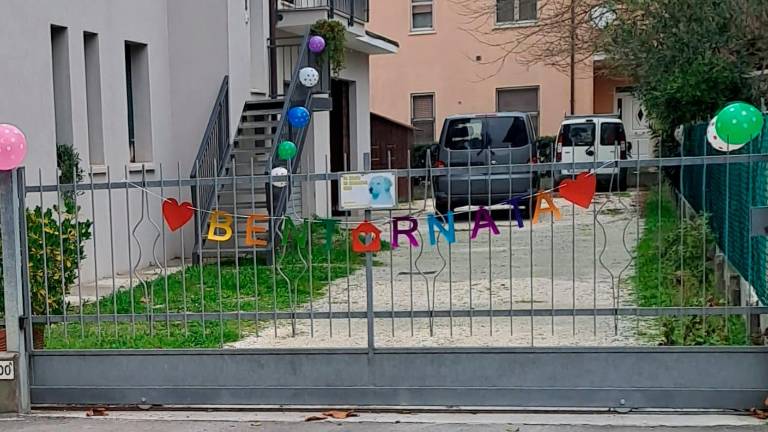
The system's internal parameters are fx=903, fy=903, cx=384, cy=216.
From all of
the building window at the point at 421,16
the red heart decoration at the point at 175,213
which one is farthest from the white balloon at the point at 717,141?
the building window at the point at 421,16

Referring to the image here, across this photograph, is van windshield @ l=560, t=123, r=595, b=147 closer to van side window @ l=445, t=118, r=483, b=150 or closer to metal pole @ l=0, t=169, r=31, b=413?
van side window @ l=445, t=118, r=483, b=150

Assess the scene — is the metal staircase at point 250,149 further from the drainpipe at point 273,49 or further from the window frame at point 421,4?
the window frame at point 421,4

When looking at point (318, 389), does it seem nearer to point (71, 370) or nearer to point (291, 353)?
point (291, 353)

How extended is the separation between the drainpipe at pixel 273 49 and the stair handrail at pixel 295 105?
87 cm

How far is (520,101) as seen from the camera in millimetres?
25938

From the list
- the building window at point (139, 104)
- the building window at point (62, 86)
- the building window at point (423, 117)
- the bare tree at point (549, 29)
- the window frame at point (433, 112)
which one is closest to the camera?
the building window at point (62, 86)

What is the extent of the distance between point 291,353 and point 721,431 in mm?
2510

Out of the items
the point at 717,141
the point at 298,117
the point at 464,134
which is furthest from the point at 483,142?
the point at 717,141

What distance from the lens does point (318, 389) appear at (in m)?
5.55

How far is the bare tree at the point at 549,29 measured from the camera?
41.8ft

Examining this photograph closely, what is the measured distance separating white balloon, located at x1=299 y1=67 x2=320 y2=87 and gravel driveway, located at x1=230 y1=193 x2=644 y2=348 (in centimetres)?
279

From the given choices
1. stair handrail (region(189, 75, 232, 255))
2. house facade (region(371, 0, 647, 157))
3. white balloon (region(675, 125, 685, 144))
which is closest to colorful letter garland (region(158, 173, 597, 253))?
stair handrail (region(189, 75, 232, 255))

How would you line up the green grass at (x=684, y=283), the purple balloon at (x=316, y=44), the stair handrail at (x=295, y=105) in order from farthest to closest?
the purple balloon at (x=316, y=44) → the stair handrail at (x=295, y=105) → the green grass at (x=684, y=283)

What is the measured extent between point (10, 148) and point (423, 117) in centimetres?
2202
